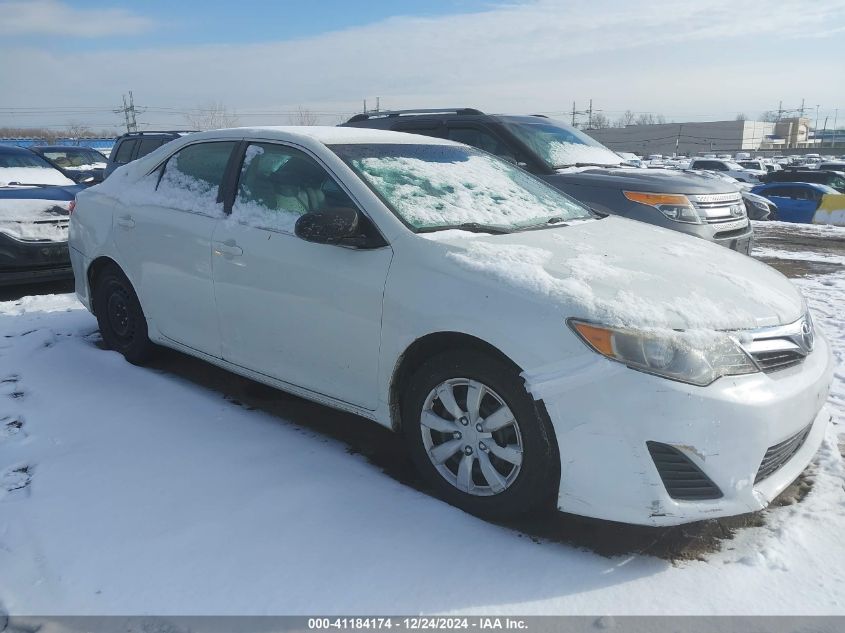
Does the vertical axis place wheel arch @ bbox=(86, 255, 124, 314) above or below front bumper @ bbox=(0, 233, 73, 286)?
above

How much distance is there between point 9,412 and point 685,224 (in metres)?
5.56

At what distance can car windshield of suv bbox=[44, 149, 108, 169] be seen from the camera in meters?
17.2

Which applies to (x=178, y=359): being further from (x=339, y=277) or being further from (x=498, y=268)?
(x=498, y=268)

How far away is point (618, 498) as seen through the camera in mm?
2465

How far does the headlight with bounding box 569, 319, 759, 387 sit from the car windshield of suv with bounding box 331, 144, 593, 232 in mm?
997

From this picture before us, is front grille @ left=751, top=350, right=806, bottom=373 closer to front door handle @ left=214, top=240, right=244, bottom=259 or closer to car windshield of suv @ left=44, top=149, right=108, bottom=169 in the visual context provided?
front door handle @ left=214, top=240, right=244, bottom=259

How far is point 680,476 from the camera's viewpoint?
2.43 meters

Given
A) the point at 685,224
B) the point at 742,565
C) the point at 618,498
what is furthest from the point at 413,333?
the point at 685,224

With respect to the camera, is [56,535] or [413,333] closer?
[56,535]

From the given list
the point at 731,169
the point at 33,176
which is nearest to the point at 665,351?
the point at 33,176

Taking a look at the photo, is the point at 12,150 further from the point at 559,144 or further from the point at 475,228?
the point at 475,228

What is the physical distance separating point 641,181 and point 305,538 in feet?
16.8

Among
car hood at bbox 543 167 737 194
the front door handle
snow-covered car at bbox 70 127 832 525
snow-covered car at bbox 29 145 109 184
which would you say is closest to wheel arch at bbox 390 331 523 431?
snow-covered car at bbox 70 127 832 525

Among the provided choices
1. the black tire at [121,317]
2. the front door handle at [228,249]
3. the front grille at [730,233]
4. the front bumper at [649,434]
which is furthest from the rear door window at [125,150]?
the front bumper at [649,434]
